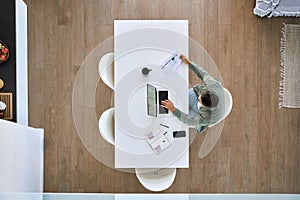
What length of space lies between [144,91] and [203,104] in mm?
384

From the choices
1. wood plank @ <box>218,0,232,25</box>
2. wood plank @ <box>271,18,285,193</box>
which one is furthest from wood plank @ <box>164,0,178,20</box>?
wood plank @ <box>271,18,285,193</box>

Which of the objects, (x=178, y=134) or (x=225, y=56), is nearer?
(x=178, y=134)

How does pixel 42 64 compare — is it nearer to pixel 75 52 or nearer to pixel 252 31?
pixel 75 52

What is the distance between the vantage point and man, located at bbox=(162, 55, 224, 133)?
3074 millimetres

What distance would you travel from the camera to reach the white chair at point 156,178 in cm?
321

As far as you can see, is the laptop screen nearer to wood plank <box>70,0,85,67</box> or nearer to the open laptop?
the open laptop

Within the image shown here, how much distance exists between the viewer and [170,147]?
10.2ft

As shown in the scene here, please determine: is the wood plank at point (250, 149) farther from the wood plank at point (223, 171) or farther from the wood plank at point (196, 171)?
the wood plank at point (196, 171)

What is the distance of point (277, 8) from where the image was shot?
3.56 metres

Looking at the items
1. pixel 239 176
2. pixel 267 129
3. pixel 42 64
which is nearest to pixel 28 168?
pixel 42 64

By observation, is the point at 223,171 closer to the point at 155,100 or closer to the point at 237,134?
the point at 237,134

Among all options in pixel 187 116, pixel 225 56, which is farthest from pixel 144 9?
pixel 187 116

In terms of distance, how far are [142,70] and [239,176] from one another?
1268mm

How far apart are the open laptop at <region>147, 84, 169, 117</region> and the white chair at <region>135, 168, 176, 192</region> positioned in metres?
0.40
